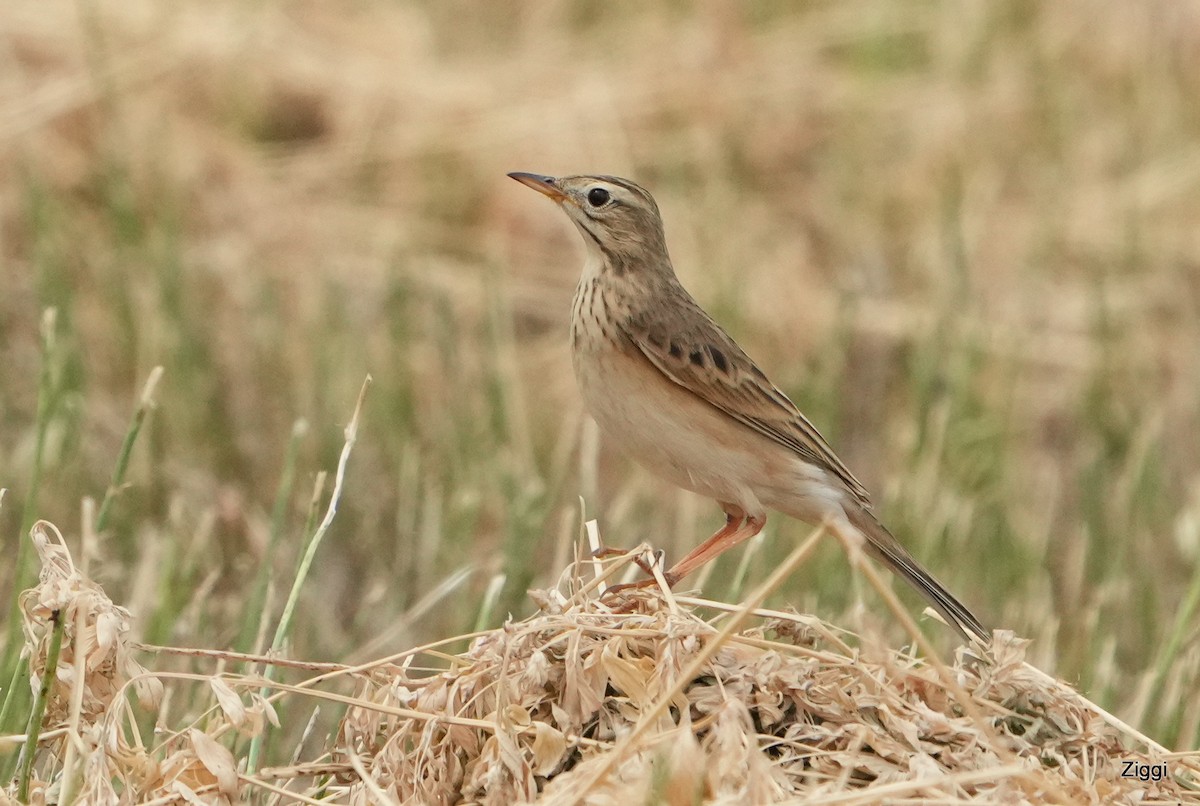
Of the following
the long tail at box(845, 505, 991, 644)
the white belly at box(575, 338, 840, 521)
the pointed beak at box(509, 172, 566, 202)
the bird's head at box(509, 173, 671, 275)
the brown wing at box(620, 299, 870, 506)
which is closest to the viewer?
the long tail at box(845, 505, 991, 644)

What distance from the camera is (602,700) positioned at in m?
3.37

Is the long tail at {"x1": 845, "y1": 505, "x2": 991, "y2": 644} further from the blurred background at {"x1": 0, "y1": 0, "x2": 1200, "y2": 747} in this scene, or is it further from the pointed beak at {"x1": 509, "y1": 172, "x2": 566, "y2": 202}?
the pointed beak at {"x1": 509, "y1": 172, "x2": 566, "y2": 202}

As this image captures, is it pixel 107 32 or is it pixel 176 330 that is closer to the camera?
pixel 176 330

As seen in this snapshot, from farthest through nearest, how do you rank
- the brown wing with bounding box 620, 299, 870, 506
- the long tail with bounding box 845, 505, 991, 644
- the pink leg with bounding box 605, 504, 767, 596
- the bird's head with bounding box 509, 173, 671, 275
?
1. the bird's head with bounding box 509, 173, 671, 275
2. the brown wing with bounding box 620, 299, 870, 506
3. the long tail with bounding box 845, 505, 991, 644
4. the pink leg with bounding box 605, 504, 767, 596

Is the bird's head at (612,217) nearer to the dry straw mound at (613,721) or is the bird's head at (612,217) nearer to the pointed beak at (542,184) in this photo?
the pointed beak at (542,184)

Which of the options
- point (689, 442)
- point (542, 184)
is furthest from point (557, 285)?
point (689, 442)

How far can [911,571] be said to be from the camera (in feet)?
17.3

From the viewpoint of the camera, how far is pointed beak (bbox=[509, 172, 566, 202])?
18.3 ft

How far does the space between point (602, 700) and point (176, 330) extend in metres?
4.76

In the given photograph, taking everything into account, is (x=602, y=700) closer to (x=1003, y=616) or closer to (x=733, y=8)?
(x=1003, y=616)

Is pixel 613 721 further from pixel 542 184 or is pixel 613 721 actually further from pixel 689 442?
pixel 542 184

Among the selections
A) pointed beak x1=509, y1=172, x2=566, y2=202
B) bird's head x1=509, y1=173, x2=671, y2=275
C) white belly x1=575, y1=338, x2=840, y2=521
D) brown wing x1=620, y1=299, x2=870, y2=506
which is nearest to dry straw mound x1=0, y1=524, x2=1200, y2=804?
white belly x1=575, y1=338, x2=840, y2=521

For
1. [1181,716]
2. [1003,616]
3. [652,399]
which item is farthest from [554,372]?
[1181,716]

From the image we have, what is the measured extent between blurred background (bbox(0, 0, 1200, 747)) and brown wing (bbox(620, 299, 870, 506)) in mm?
509
